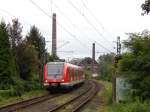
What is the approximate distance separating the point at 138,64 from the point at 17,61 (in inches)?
1062

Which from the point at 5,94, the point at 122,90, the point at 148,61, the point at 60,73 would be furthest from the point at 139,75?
the point at 60,73

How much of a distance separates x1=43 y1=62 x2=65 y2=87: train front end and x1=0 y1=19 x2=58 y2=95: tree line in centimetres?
211

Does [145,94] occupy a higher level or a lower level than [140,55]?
lower

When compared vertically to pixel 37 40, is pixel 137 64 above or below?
below

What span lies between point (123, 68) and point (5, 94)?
39.8 feet

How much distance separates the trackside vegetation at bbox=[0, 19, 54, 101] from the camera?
41.8 meters

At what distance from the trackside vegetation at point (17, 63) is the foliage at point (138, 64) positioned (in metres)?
10.7

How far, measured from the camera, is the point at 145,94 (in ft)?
79.0

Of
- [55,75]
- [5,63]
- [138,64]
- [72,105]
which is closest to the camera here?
[138,64]

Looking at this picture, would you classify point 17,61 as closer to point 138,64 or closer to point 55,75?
point 55,75

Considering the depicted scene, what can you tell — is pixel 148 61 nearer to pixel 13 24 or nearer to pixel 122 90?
pixel 122 90

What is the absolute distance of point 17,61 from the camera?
165 ft

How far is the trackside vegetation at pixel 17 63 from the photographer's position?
41812 mm

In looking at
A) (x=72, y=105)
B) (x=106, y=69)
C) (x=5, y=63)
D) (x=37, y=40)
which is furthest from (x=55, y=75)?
(x=106, y=69)
